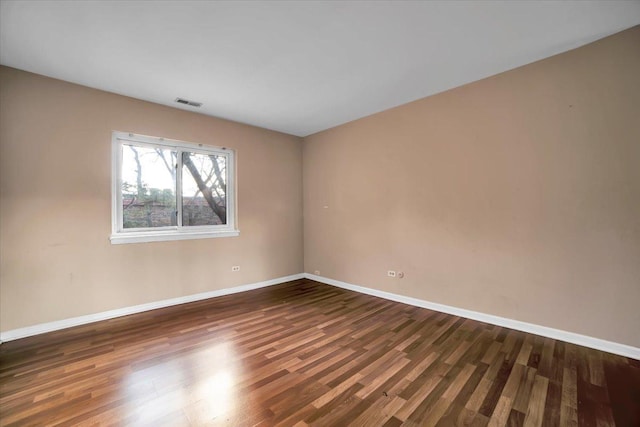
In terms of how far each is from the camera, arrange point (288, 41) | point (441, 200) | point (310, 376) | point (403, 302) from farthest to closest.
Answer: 1. point (403, 302)
2. point (441, 200)
3. point (288, 41)
4. point (310, 376)

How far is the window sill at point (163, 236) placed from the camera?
3.22 metres

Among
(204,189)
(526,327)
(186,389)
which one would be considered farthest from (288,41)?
(526,327)

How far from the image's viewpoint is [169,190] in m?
3.72

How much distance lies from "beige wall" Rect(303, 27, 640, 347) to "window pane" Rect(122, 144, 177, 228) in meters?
2.95

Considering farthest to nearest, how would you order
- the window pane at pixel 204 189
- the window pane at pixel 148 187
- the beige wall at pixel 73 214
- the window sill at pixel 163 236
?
the window pane at pixel 204 189 → the window pane at pixel 148 187 → the window sill at pixel 163 236 → the beige wall at pixel 73 214

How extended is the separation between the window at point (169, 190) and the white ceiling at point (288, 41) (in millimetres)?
783

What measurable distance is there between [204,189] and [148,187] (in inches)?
29.8

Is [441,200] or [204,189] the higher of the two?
[204,189]

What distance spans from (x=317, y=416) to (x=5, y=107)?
4087 mm

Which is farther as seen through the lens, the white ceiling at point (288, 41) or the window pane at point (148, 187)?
the window pane at point (148, 187)

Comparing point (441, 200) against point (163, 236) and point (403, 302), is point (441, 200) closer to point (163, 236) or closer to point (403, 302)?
point (403, 302)

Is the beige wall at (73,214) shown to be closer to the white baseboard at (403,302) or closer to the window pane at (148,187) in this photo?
the white baseboard at (403,302)

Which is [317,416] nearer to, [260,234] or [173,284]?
[173,284]

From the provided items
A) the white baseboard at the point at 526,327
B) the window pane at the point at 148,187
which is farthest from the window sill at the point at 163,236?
the white baseboard at the point at 526,327
